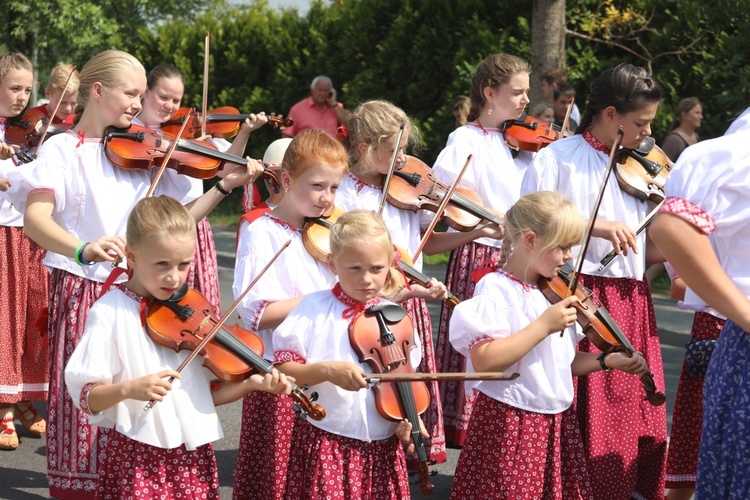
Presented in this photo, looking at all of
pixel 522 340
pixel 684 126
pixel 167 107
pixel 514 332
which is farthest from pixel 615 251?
pixel 684 126

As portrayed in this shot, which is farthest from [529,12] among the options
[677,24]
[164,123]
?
[164,123]

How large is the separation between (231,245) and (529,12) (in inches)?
174

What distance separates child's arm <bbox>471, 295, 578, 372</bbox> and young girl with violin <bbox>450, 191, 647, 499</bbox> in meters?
0.03

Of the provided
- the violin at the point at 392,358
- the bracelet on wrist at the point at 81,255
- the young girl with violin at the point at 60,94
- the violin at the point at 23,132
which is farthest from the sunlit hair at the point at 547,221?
the young girl with violin at the point at 60,94

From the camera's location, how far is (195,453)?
130 inches

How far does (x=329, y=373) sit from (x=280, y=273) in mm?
790

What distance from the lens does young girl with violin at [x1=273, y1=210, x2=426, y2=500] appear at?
134 inches

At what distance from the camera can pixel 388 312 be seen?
11.4ft

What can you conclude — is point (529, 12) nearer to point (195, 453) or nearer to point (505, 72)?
point (505, 72)

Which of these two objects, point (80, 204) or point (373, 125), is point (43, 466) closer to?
point (80, 204)

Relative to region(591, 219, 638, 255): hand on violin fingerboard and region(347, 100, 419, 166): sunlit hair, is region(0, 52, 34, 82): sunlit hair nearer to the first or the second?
region(347, 100, 419, 166): sunlit hair

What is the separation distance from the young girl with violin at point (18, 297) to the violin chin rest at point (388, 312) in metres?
2.71

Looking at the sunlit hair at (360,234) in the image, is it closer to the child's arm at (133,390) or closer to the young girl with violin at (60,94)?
the child's arm at (133,390)

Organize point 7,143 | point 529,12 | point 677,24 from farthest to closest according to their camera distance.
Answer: point 529,12 < point 677,24 < point 7,143
